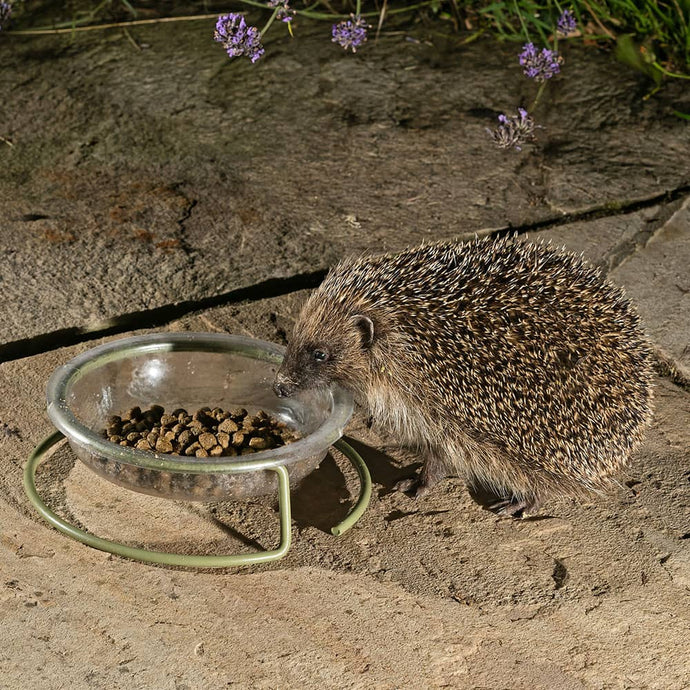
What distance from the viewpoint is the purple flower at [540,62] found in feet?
19.2

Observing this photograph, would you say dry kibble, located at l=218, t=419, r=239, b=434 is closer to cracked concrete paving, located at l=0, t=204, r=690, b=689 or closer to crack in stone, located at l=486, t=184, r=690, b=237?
cracked concrete paving, located at l=0, t=204, r=690, b=689

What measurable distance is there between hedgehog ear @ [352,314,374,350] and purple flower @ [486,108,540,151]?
2328 millimetres

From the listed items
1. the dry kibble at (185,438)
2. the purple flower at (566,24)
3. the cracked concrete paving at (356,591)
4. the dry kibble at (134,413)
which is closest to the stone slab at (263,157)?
the purple flower at (566,24)

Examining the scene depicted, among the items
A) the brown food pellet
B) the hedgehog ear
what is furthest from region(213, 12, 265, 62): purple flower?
the brown food pellet

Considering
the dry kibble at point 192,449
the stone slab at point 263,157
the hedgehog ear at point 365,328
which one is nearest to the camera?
the dry kibble at point 192,449

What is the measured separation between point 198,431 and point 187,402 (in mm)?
349

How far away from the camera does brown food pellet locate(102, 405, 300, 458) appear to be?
3.25m

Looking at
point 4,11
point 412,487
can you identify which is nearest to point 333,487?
point 412,487

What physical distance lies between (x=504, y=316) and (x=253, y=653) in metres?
1.27

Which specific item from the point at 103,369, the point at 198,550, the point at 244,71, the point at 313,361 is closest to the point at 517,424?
the point at 313,361

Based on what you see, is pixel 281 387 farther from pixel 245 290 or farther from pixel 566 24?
pixel 566 24

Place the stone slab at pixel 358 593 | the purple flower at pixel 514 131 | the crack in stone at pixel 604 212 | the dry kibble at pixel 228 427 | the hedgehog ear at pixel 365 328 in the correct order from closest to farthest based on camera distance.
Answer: the stone slab at pixel 358 593 < the dry kibble at pixel 228 427 < the hedgehog ear at pixel 365 328 < the crack in stone at pixel 604 212 < the purple flower at pixel 514 131

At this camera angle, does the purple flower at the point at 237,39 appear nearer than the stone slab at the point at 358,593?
No

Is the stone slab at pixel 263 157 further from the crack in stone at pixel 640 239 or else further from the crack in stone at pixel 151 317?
the crack in stone at pixel 640 239
